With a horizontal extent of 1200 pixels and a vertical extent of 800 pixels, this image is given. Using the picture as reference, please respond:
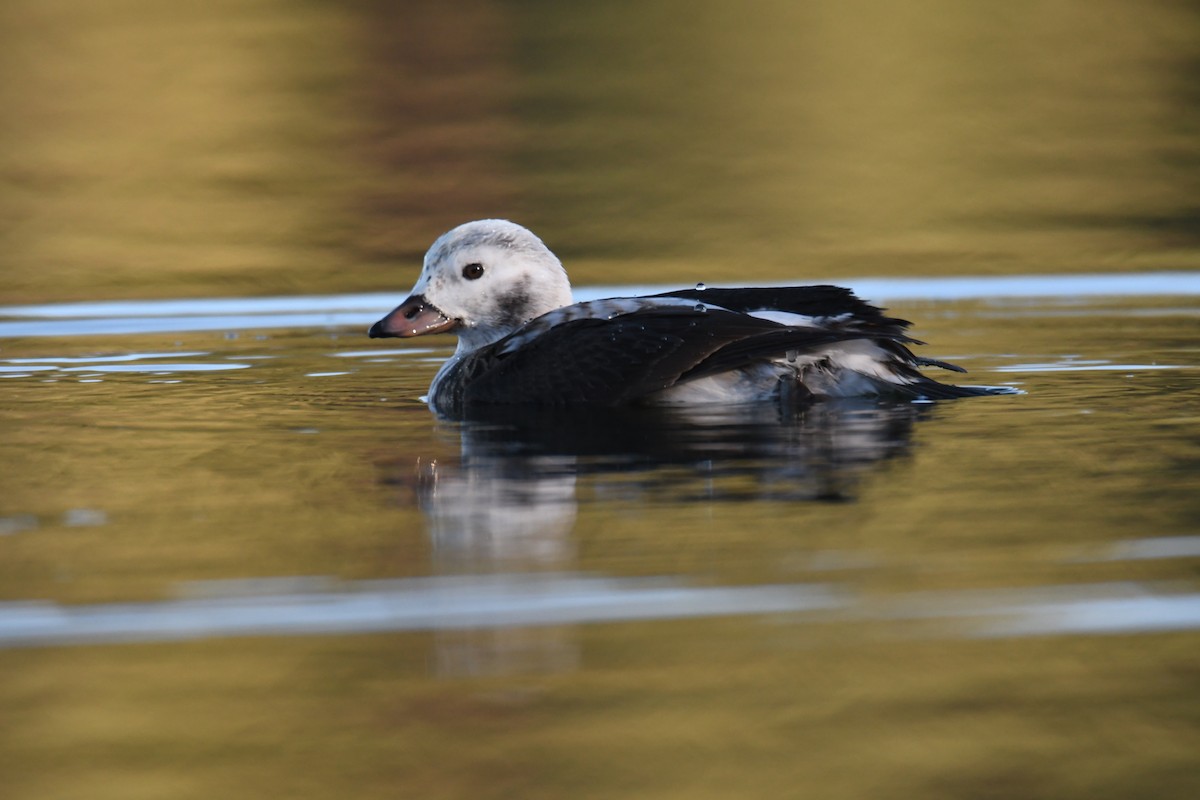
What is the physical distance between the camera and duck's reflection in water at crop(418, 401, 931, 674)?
5.30 metres

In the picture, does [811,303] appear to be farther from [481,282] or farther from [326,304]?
[326,304]

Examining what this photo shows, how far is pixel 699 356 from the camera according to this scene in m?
7.47

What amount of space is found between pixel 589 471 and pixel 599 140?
11.7 metres

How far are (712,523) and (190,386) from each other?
12.1 feet

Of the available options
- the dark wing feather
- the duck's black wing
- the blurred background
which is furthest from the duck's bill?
the blurred background

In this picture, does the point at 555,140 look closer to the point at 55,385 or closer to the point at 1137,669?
the point at 55,385

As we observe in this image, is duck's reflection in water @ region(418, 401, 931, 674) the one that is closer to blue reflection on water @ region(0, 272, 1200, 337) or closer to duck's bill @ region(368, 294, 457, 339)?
duck's bill @ region(368, 294, 457, 339)

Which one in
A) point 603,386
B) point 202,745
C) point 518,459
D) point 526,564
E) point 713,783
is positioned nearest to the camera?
point 713,783

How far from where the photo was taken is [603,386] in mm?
7699

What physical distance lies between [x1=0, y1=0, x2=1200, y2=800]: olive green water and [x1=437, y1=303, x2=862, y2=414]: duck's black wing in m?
0.21

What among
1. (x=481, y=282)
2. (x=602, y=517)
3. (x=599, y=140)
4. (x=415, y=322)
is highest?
(x=599, y=140)

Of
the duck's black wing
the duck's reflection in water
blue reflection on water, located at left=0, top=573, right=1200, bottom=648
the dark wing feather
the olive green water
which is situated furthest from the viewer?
the dark wing feather

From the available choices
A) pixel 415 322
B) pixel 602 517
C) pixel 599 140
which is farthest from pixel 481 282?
pixel 599 140

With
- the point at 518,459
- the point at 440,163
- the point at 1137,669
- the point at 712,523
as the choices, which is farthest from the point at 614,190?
the point at 1137,669
